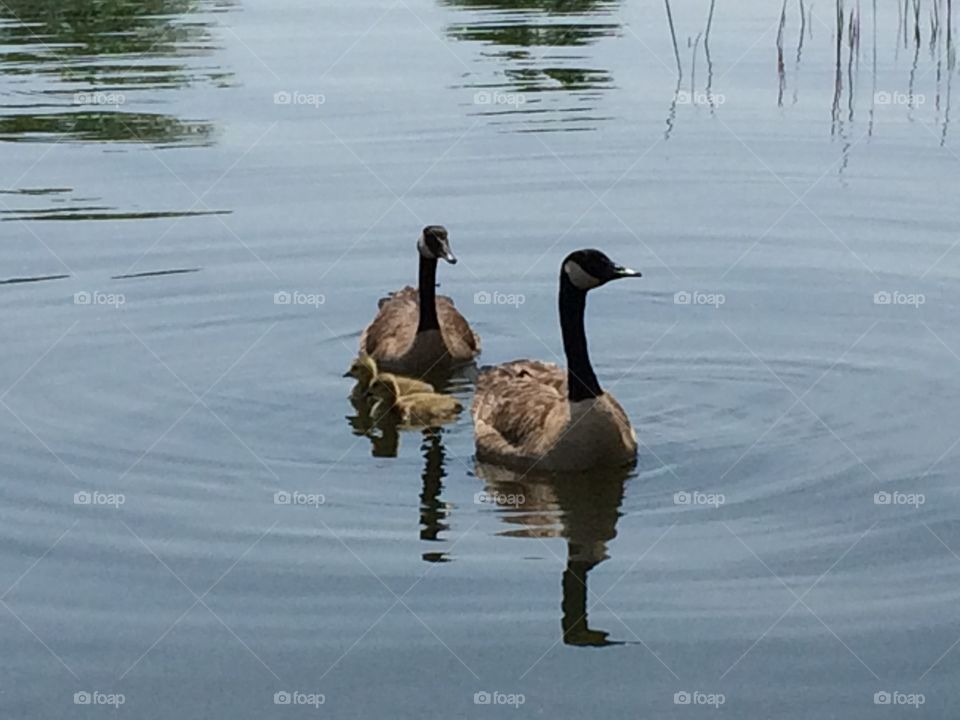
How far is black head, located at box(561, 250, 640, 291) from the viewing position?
12.2 meters

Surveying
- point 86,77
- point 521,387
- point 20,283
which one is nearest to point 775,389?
point 521,387

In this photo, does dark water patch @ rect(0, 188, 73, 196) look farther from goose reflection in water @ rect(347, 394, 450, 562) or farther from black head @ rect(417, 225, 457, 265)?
goose reflection in water @ rect(347, 394, 450, 562)

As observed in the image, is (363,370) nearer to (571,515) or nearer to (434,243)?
(434,243)

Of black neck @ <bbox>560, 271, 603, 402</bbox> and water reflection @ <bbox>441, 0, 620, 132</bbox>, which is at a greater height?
black neck @ <bbox>560, 271, 603, 402</bbox>

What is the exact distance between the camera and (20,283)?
15867mm

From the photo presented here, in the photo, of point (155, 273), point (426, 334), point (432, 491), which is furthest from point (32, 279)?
point (432, 491)

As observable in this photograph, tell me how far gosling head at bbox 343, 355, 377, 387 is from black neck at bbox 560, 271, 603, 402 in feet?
5.72

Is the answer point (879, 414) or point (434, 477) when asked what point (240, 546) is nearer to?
point (434, 477)

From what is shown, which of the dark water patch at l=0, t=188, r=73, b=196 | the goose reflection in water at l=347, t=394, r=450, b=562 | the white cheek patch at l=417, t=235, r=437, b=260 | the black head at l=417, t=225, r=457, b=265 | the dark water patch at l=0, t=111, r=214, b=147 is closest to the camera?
the goose reflection in water at l=347, t=394, r=450, b=562

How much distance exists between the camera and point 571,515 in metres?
11.0

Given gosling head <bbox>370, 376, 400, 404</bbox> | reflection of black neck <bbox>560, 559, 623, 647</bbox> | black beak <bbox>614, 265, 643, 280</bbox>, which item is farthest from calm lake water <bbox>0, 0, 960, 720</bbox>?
Answer: black beak <bbox>614, 265, 643, 280</bbox>

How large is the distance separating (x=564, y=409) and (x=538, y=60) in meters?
13.8

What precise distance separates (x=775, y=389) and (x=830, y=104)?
8.80m

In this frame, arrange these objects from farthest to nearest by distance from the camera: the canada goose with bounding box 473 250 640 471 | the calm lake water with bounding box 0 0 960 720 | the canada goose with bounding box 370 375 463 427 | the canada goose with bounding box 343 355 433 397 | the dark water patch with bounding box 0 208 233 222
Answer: the dark water patch with bounding box 0 208 233 222, the canada goose with bounding box 343 355 433 397, the canada goose with bounding box 370 375 463 427, the canada goose with bounding box 473 250 640 471, the calm lake water with bounding box 0 0 960 720
